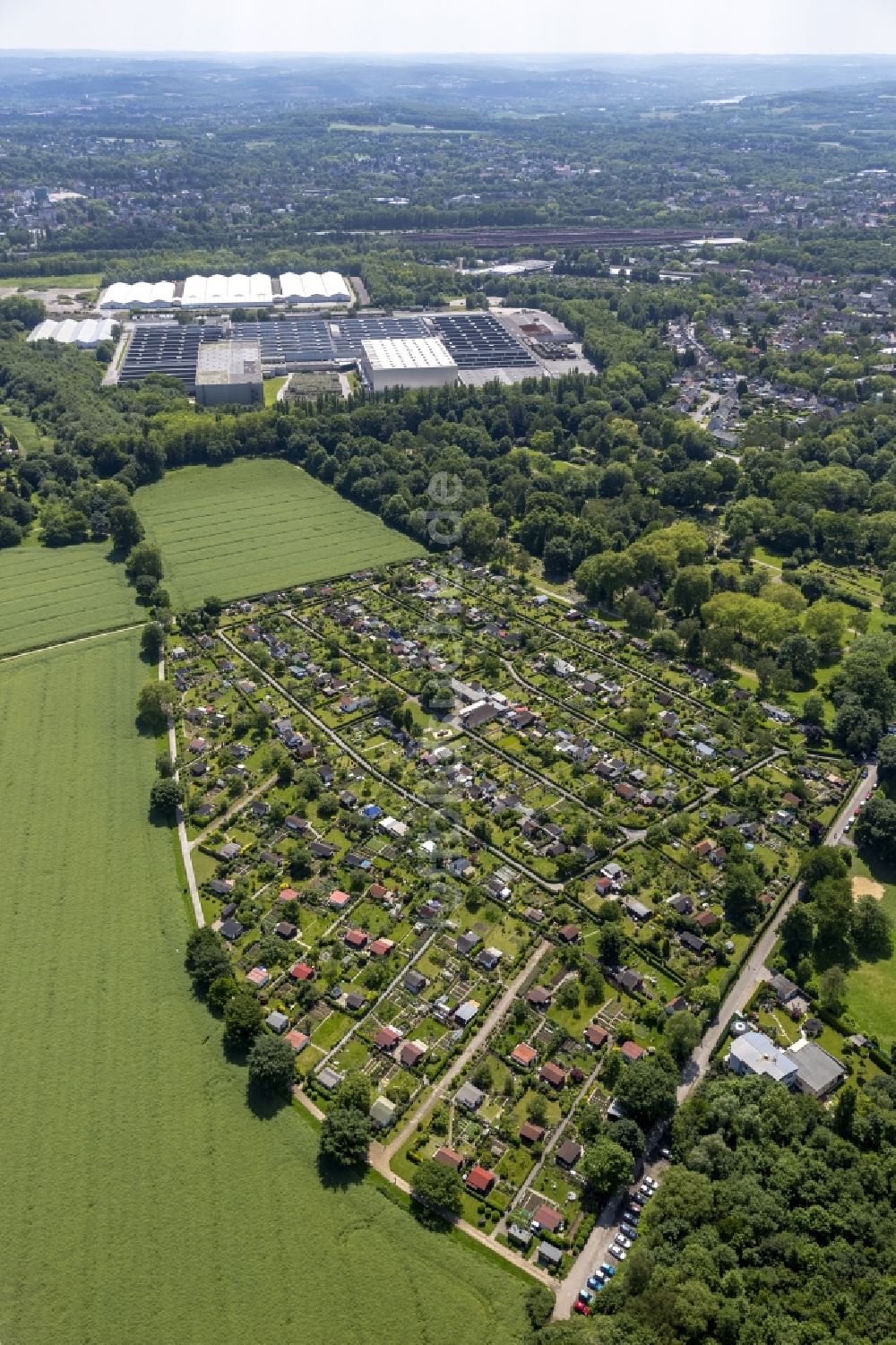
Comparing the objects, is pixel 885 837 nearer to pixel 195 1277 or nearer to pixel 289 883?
pixel 289 883

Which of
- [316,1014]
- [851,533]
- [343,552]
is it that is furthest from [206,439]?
[316,1014]

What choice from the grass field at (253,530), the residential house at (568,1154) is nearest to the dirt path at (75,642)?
the grass field at (253,530)

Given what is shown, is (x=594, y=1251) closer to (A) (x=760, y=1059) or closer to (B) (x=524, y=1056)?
(B) (x=524, y=1056)

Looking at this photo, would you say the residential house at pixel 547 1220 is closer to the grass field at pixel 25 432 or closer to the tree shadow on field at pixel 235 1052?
the tree shadow on field at pixel 235 1052

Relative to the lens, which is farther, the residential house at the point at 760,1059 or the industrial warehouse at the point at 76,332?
the industrial warehouse at the point at 76,332

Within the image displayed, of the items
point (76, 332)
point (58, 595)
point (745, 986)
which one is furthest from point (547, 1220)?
point (76, 332)
